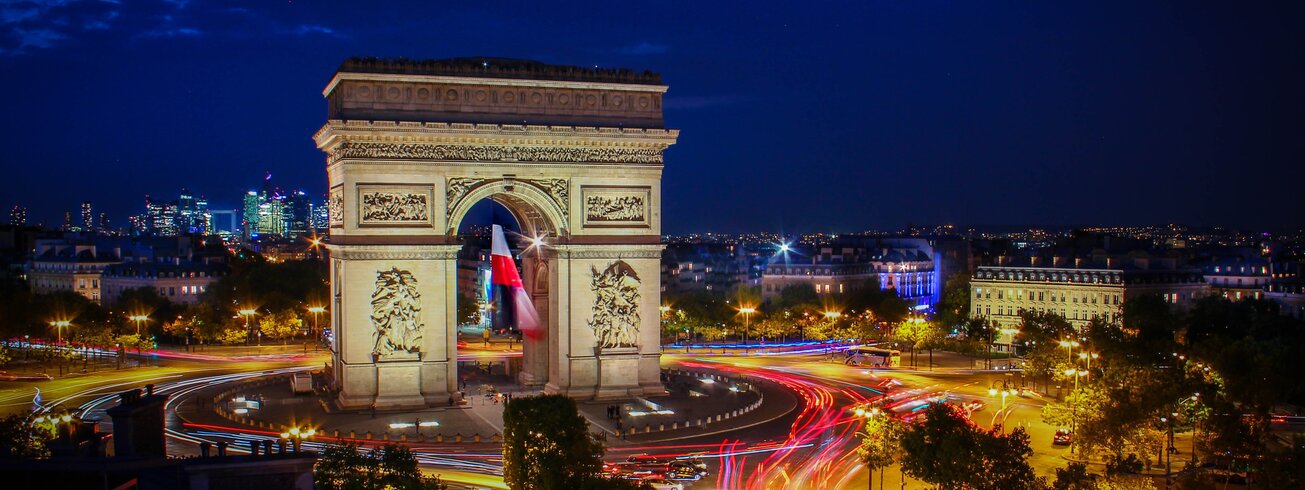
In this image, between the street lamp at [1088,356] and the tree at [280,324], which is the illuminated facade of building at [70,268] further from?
the street lamp at [1088,356]

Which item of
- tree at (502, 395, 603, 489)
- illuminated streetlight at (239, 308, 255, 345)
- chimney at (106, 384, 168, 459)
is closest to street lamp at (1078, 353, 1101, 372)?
tree at (502, 395, 603, 489)

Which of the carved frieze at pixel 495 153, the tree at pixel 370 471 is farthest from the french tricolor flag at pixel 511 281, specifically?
the tree at pixel 370 471

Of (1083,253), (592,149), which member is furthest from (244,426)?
(1083,253)

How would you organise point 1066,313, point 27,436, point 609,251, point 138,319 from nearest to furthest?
1. point 27,436
2. point 609,251
3. point 138,319
4. point 1066,313

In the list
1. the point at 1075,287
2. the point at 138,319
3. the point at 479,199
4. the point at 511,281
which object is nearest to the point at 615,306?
the point at 511,281

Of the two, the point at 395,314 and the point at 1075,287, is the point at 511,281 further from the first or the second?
the point at 1075,287

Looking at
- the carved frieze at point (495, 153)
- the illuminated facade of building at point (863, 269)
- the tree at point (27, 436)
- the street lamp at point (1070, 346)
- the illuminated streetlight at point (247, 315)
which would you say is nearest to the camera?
the tree at point (27, 436)

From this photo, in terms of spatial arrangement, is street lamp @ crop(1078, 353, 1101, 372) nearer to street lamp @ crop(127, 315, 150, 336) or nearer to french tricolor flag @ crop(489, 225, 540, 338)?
french tricolor flag @ crop(489, 225, 540, 338)

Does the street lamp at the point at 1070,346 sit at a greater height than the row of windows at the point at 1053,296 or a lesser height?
lesser
